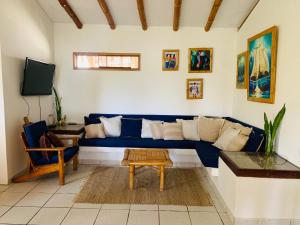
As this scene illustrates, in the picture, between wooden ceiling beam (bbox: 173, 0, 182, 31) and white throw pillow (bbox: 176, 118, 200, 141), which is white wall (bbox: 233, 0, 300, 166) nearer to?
white throw pillow (bbox: 176, 118, 200, 141)

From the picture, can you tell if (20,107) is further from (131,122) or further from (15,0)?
(131,122)

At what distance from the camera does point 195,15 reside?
14.4 feet

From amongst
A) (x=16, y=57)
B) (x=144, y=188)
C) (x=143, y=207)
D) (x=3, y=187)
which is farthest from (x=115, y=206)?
(x=16, y=57)

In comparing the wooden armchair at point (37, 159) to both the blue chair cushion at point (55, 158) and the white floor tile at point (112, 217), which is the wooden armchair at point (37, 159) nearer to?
the blue chair cushion at point (55, 158)

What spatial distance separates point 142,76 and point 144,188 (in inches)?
96.2

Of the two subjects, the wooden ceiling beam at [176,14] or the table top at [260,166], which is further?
the wooden ceiling beam at [176,14]

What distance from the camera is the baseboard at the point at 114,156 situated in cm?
429

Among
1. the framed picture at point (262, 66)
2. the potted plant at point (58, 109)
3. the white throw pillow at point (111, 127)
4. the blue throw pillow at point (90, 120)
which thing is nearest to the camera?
the framed picture at point (262, 66)

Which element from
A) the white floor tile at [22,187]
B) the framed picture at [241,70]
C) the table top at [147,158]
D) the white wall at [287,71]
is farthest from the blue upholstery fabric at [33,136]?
the framed picture at [241,70]

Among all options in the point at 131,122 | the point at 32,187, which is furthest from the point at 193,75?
the point at 32,187

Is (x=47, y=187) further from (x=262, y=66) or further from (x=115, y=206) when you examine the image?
(x=262, y=66)

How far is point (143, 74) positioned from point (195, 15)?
1537 millimetres

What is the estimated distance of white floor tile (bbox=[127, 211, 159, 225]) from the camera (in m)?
2.54

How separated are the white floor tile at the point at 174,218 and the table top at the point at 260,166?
0.77m
